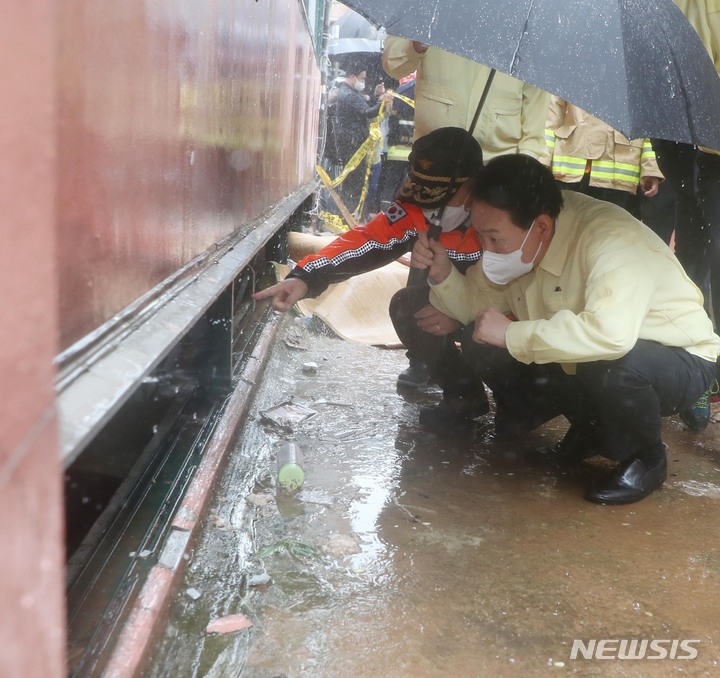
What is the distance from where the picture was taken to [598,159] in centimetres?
469

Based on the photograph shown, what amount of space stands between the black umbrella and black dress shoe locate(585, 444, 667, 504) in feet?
3.89

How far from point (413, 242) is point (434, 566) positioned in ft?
5.06

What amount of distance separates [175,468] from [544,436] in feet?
5.89

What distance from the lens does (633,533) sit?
260 cm

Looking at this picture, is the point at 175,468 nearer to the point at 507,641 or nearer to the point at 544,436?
the point at 507,641

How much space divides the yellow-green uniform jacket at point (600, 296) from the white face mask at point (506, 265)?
57 millimetres

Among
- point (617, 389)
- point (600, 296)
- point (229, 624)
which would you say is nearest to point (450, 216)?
point (600, 296)

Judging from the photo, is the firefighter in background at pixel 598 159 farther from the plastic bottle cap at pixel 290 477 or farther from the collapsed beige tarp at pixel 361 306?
the plastic bottle cap at pixel 290 477

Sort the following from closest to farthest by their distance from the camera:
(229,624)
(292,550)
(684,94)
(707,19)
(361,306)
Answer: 1. (229,624)
2. (292,550)
3. (684,94)
4. (707,19)
5. (361,306)

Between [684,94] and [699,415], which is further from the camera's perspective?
[699,415]

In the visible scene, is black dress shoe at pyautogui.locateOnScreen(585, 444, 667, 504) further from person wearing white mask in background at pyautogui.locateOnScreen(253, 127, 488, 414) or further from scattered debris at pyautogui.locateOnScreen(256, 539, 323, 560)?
scattered debris at pyautogui.locateOnScreen(256, 539, 323, 560)

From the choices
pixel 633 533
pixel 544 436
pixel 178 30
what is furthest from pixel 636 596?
pixel 178 30

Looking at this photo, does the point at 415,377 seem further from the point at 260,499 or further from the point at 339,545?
the point at 339,545

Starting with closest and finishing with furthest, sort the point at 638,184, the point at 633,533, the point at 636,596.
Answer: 1. the point at 636,596
2. the point at 633,533
3. the point at 638,184
